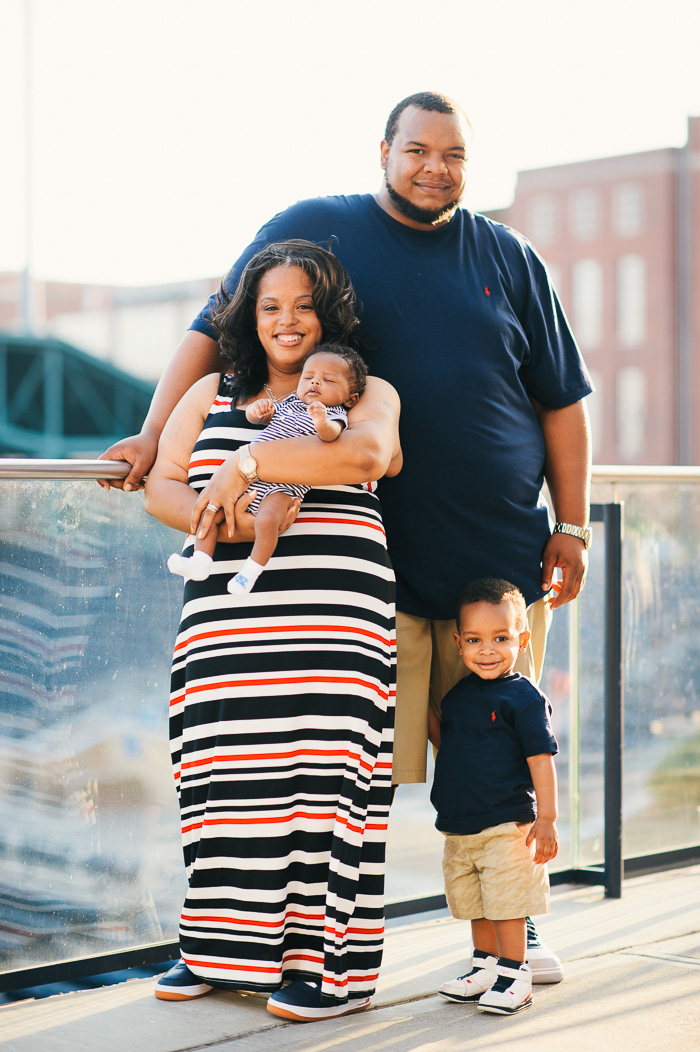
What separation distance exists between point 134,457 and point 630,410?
137 feet

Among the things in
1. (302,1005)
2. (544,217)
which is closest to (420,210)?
(302,1005)

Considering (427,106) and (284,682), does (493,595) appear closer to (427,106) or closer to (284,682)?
(284,682)

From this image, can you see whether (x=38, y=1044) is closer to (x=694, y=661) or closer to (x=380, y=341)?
(x=380, y=341)

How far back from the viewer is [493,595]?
271cm

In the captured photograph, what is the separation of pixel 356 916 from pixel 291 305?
4.35 feet

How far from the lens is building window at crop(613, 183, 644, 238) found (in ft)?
138

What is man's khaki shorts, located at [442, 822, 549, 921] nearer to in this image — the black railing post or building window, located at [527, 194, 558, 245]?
the black railing post

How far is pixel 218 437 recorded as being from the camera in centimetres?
266

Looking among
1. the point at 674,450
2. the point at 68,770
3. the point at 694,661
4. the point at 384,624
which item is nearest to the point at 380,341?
the point at 384,624

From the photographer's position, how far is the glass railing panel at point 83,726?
2.76m

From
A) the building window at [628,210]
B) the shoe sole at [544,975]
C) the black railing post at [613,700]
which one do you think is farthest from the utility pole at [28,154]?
the building window at [628,210]

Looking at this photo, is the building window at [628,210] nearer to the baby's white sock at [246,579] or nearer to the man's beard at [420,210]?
the man's beard at [420,210]

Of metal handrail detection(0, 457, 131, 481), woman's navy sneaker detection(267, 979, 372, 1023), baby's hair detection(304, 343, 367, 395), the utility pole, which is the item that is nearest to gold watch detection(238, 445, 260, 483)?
baby's hair detection(304, 343, 367, 395)

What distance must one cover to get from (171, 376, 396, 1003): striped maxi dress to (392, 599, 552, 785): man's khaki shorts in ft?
0.79
